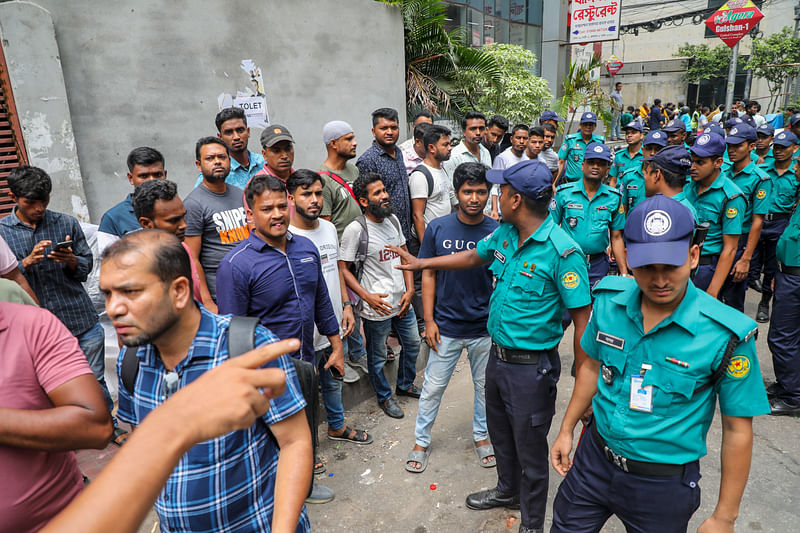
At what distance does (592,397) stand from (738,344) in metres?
0.70

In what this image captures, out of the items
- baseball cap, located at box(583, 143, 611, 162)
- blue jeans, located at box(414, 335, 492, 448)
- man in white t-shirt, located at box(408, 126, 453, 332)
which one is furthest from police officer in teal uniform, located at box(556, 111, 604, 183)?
blue jeans, located at box(414, 335, 492, 448)

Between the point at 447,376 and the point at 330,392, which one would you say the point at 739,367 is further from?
the point at 330,392

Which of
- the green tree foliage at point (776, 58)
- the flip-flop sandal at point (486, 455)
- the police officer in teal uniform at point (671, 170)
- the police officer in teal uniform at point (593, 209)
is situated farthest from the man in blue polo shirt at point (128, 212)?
the green tree foliage at point (776, 58)

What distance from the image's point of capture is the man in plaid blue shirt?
159 centimetres

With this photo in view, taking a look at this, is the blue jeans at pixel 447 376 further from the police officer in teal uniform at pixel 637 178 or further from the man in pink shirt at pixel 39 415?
the police officer in teal uniform at pixel 637 178

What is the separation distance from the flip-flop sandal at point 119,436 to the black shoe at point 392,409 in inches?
78.8

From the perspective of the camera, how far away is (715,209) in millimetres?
4453

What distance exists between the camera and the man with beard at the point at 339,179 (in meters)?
4.51

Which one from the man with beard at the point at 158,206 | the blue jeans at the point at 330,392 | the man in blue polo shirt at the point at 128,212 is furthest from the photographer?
the blue jeans at the point at 330,392

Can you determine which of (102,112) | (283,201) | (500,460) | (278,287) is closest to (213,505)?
(278,287)

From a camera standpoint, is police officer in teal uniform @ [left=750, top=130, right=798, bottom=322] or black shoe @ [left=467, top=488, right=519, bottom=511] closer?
black shoe @ [left=467, top=488, right=519, bottom=511]

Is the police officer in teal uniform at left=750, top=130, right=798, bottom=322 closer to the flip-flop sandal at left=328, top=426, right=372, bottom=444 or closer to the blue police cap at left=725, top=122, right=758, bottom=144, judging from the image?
the blue police cap at left=725, top=122, right=758, bottom=144

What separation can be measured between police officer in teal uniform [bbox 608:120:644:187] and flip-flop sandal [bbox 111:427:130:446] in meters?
7.25

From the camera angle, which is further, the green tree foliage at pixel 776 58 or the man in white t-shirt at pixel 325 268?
the green tree foliage at pixel 776 58
